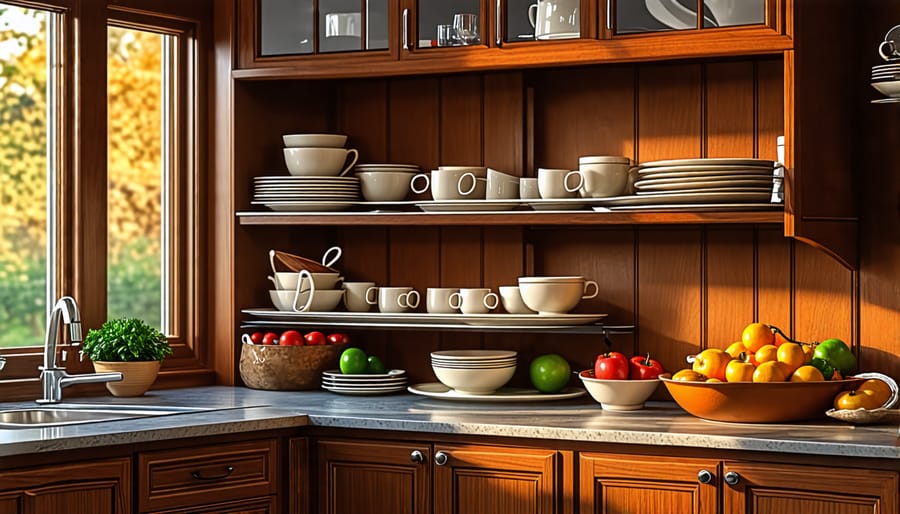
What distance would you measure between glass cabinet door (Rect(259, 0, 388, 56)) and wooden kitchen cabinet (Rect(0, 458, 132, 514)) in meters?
1.36

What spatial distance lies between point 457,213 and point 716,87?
808mm

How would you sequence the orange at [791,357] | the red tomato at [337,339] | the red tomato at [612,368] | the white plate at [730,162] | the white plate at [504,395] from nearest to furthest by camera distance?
the orange at [791,357] → the white plate at [730,162] → the red tomato at [612,368] → the white plate at [504,395] → the red tomato at [337,339]

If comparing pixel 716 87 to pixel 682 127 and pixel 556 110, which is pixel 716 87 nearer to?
pixel 682 127

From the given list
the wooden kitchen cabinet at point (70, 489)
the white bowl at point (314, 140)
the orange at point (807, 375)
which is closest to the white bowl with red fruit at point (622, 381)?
the orange at point (807, 375)

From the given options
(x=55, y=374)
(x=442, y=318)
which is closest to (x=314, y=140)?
(x=442, y=318)

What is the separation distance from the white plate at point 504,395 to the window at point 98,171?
0.77 meters

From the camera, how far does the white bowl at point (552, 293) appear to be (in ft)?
11.0

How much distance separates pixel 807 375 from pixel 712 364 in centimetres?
23

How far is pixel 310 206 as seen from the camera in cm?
356

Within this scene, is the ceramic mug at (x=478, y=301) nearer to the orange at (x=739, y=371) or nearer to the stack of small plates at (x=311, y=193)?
the stack of small plates at (x=311, y=193)

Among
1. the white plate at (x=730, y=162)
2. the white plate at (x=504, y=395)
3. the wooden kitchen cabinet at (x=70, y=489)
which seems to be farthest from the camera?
the white plate at (x=504, y=395)

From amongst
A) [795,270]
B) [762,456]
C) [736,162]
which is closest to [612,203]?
[736,162]

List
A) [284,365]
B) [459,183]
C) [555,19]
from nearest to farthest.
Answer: [555,19] < [459,183] < [284,365]

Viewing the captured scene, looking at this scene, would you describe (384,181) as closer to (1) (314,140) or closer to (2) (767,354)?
(1) (314,140)
